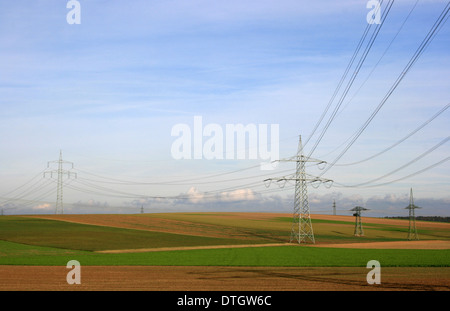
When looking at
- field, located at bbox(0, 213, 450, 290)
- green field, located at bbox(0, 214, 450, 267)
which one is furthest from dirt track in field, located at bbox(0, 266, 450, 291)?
green field, located at bbox(0, 214, 450, 267)

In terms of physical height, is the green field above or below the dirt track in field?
below

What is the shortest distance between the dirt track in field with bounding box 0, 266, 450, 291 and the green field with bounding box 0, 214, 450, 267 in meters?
3.94

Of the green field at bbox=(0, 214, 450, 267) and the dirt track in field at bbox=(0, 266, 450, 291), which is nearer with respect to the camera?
the dirt track in field at bbox=(0, 266, 450, 291)

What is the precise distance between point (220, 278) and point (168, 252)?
2430cm

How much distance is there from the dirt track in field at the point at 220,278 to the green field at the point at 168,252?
155 inches

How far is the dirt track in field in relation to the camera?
25.2 metres

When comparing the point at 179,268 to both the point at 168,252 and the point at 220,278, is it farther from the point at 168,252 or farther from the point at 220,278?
the point at 168,252

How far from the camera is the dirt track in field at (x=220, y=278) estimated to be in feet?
82.5

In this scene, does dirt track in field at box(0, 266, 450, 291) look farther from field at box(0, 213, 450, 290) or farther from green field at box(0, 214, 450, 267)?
green field at box(0, 214, 450, 267)
